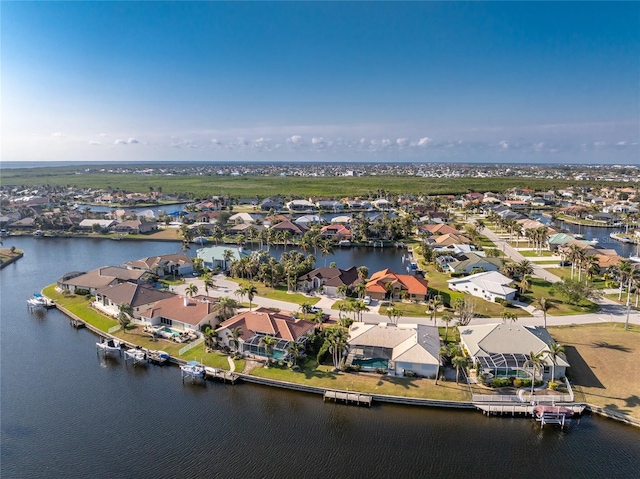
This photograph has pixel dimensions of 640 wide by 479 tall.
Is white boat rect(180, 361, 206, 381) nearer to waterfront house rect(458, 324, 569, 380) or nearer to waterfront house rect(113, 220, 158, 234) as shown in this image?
waterfront house rect(458, 324, 569, 380)

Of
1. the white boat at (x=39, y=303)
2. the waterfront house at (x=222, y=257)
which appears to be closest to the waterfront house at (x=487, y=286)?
the waterfront house at (x=222, y=257)

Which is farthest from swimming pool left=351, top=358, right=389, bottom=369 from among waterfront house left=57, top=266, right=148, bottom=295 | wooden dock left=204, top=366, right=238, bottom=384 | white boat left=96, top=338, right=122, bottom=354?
waterfront house left=57, top=266, right=148, bottom=295

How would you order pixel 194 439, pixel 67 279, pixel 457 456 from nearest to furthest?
pixel 457 456
pixel 194 439
pixel 67 279

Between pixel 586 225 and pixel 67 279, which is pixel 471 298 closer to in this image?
pixel 67 279

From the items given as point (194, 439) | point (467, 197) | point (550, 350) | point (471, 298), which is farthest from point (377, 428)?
point (467, 197)

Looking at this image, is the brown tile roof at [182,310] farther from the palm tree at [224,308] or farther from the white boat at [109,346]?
the white boat at [109,346]
